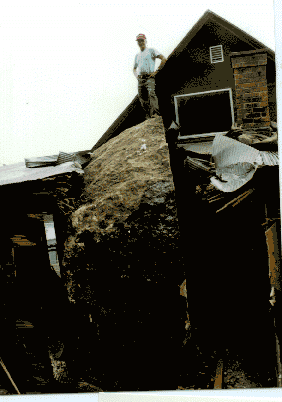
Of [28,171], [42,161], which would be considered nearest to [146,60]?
[42,161]

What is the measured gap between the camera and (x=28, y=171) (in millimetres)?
2029

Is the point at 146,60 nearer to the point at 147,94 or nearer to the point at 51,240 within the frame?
the point at 147,94

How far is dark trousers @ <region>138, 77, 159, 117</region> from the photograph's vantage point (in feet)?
6.79

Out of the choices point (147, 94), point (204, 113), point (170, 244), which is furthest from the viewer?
point (204, 113)

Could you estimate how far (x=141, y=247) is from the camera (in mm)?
1693

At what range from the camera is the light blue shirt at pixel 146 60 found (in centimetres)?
196

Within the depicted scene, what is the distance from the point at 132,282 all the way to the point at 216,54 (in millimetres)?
2188

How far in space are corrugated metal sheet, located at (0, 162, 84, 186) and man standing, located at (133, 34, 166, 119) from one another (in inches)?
31.1

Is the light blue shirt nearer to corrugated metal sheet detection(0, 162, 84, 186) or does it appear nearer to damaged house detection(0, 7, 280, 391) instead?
damaged house detection(0, 7, 280, 391)

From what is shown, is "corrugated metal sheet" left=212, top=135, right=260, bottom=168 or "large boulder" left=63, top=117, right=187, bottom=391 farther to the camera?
"corrugated metal sheet" left=212, top=135, right=260, bottom=168

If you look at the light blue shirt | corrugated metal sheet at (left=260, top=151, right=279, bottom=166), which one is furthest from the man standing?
corrugated metal sheet at (left=260, top=151, right=279, bottom=166)

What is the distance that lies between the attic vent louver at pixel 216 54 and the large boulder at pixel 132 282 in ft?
4.13

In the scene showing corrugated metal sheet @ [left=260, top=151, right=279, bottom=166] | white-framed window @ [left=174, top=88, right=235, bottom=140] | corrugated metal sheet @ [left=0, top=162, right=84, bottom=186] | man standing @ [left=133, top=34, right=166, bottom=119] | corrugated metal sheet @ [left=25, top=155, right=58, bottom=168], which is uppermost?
man standing @ [left=133, top=34, right=166, bottom=119]

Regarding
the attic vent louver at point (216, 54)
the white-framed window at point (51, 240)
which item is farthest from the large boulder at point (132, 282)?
the attic vent louver at point (216, 54)
